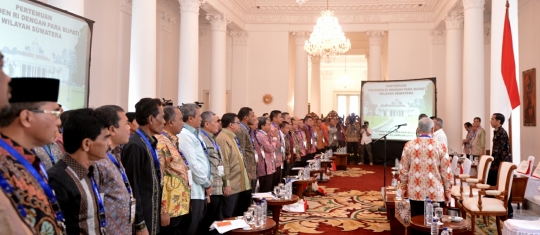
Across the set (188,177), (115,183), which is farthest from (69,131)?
(188,177)

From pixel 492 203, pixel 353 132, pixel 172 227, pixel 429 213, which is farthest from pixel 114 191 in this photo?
pixel 353 132

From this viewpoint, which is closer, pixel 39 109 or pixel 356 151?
pixel 39 109

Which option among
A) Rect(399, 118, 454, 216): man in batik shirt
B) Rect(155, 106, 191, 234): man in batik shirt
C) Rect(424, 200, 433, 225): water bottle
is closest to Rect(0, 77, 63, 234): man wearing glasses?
Rect(155, 106, 191, 234): man in batik shirt

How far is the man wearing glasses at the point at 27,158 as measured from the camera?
3.88ft

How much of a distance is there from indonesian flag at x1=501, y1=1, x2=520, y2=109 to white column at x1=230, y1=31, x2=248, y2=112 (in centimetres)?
1067

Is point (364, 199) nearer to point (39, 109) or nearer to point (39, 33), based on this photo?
point (39, 33)

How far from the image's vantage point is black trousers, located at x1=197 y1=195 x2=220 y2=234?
482 centimetres

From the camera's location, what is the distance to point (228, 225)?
3.85 metres

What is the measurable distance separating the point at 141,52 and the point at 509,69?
6.45 meters

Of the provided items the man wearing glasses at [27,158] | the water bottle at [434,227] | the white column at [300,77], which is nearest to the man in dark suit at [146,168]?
the man wearing glasses at [27,158]

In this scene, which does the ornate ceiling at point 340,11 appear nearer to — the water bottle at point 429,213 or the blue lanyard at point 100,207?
the water bottle at point 429,213

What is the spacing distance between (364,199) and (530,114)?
583 centimetres

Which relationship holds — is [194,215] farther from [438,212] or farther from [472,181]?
[472,181]

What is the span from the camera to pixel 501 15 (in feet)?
24.7
